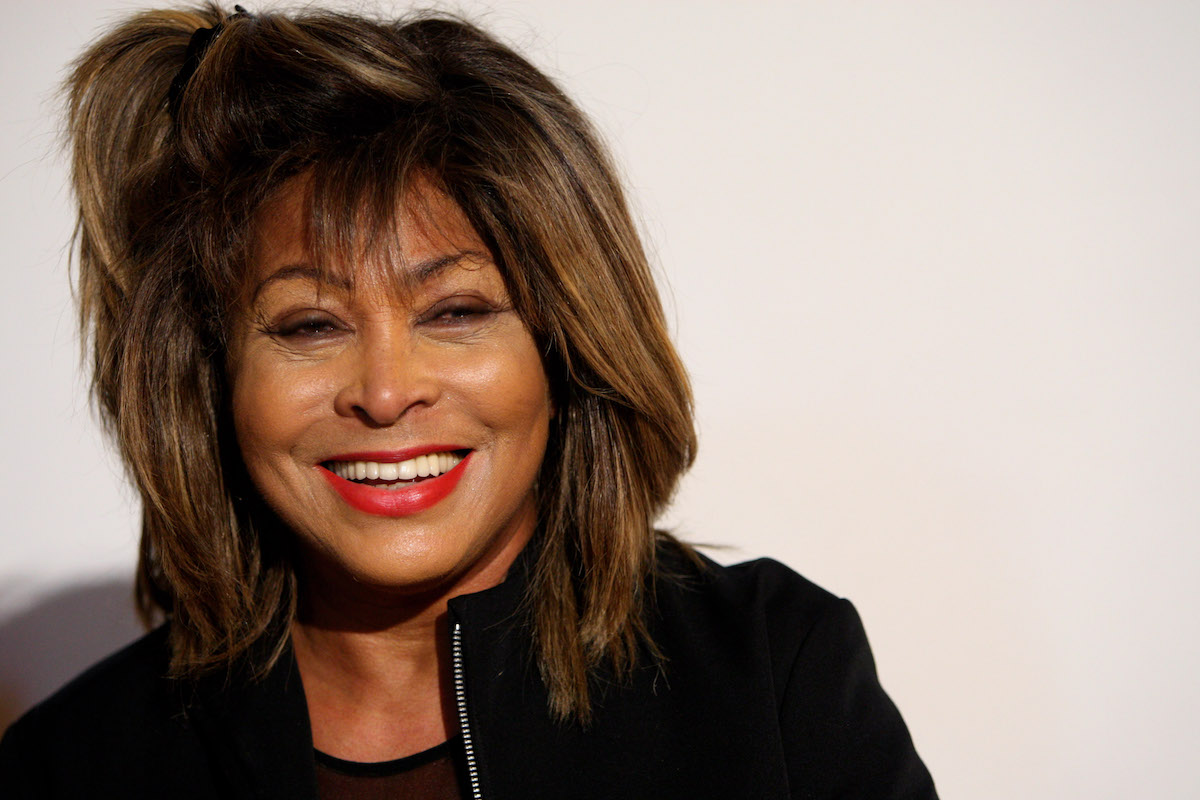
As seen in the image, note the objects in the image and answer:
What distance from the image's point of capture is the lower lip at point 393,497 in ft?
5.85

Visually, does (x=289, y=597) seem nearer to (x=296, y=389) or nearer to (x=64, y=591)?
(x=296, y=389)

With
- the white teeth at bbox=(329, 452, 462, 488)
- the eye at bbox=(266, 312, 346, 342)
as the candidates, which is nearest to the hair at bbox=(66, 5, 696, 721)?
the eye at bbox=(266, 312, 346, 342)

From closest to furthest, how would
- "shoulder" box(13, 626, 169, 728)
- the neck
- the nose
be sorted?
the nose → the neck → "shoulder" box(13, 626, 169, 728)

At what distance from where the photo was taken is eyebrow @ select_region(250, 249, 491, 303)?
1725 mm

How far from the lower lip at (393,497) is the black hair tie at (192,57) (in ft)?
Answer: 2.15

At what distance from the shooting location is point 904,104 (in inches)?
100

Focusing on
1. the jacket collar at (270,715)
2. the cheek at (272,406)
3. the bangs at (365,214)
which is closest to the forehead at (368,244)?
the bangs at (365,214)

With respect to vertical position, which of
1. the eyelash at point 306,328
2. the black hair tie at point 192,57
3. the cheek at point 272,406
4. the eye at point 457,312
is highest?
the black hair tie at point 192,57

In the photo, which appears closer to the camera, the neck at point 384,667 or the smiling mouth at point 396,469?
the smiling mouth at point 396,469

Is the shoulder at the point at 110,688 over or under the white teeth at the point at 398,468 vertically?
under

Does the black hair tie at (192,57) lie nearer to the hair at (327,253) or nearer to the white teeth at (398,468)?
the hair at (327,253)

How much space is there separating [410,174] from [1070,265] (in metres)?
1.45

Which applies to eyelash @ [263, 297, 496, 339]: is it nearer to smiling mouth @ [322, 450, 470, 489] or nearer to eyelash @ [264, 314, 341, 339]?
eyelash @ [264, 314, 341, 339]

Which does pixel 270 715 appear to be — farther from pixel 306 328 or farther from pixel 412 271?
pixel 412 271
